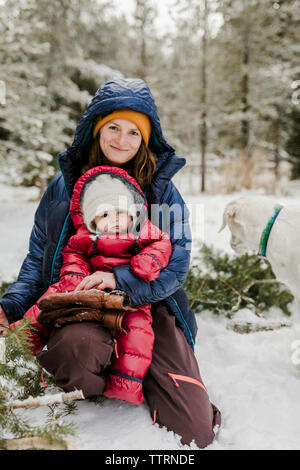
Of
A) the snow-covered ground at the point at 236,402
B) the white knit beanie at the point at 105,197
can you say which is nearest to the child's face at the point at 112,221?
the white knit beanie at the point at 105,197

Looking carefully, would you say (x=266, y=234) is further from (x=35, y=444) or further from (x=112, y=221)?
(x=35, y=444)

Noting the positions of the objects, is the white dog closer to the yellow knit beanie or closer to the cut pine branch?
the yellow knit beanie

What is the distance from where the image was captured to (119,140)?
1.89 m

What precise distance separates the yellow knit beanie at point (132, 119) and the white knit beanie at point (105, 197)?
16.0 inches

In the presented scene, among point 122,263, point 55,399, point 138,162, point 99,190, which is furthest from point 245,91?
point 55,399

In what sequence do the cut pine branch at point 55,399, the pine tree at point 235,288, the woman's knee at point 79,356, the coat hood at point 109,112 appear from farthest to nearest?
the pine tree at point 235,288 < the coat hood at point 109,112 < the woman's knee at point 79,356 < the cut pine branch at point 55,399

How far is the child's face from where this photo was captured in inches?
67.3

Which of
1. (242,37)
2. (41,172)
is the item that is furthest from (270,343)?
(242,37)

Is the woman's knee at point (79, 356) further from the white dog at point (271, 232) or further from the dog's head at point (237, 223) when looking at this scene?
the dog's head at point (237, 223)

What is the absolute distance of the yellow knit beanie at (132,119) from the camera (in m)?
1.88

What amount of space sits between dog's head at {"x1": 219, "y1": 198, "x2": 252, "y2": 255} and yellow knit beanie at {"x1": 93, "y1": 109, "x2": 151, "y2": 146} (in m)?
0.99

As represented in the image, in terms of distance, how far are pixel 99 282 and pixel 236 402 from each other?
1096 mm

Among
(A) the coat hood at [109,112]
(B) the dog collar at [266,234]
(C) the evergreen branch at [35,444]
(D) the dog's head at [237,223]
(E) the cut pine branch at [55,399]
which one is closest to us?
(C) the evergreen branch at [35,444]

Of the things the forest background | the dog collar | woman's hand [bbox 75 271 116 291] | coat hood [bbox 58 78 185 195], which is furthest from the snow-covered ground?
the forest background
